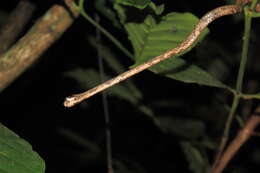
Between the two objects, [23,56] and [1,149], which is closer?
[1,149]

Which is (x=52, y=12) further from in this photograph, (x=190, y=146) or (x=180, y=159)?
(x=180, y=159)

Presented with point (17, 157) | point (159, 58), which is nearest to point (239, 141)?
point (159, 58)

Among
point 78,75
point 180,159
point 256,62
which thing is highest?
point 78,75

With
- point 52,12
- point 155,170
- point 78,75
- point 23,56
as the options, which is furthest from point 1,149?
point 155,170

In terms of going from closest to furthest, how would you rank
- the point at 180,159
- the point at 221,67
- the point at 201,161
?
the point at 201,161 < the point at 221,67 < the point at 180,159

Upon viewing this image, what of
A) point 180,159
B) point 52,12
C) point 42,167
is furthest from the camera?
point 180,159

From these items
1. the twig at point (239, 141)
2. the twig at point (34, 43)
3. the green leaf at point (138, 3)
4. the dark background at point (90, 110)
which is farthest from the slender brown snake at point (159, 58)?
the dark background at point (90, 110)

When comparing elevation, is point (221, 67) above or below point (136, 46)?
below

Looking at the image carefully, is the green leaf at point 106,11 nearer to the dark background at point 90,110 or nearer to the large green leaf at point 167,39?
the large green leaf at point 167,39
